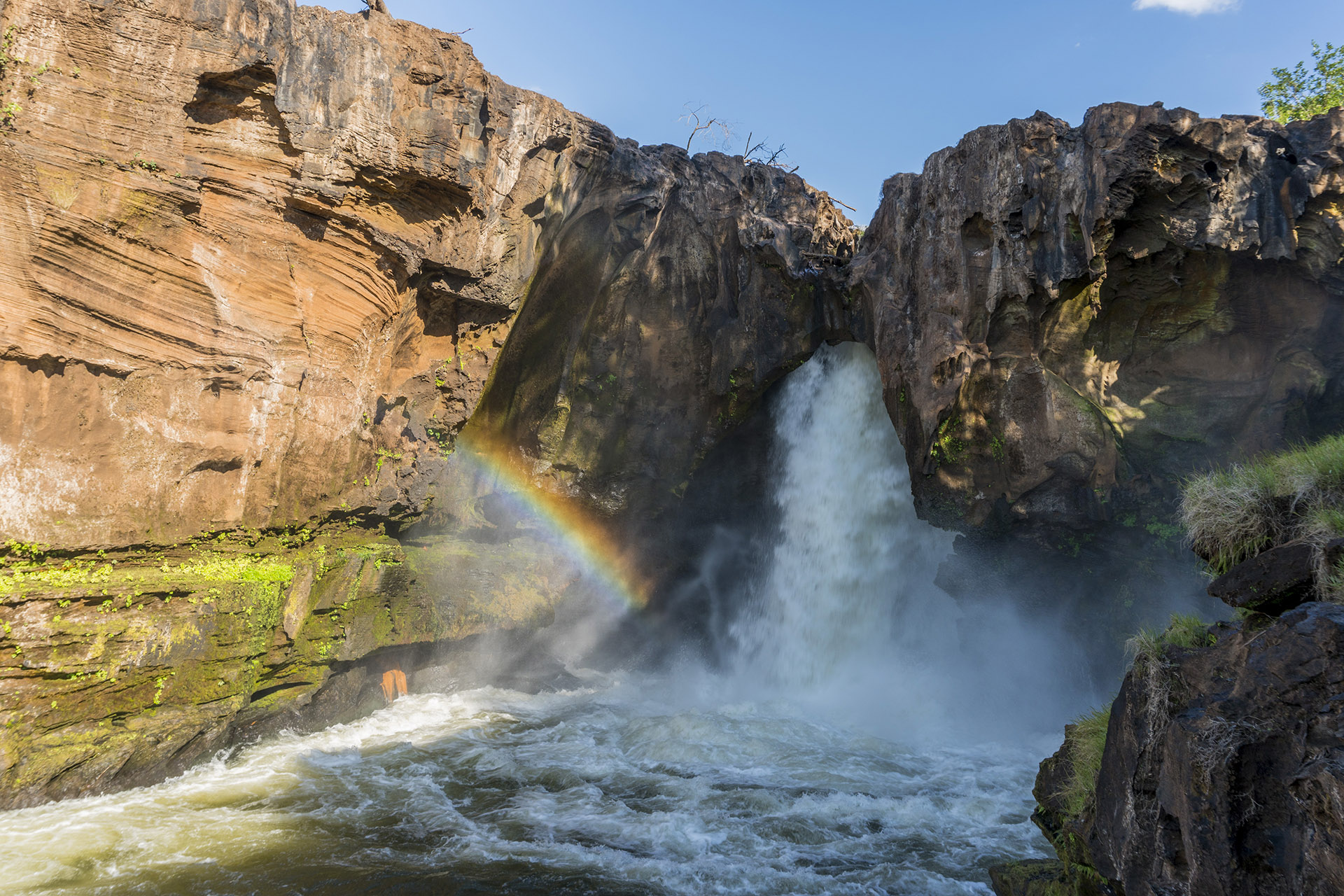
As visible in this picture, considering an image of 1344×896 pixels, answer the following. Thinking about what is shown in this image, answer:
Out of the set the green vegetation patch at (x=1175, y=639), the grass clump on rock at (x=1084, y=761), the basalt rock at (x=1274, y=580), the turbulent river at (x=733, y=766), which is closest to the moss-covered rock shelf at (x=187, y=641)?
the turbulent river at (x=733, y=766)

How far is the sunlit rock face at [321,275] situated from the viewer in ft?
28.5

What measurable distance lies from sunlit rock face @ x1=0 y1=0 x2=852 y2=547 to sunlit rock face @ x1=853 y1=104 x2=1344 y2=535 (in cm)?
373

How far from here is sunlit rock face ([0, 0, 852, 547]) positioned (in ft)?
28.5

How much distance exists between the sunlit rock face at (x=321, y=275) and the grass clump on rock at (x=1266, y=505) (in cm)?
1059

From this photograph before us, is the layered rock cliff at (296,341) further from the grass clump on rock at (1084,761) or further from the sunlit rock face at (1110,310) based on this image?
the grass clump on rock at (1084,761)

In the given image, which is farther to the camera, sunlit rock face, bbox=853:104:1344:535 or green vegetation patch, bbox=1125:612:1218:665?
sunlit rock face, bbox=853:104:1344:535

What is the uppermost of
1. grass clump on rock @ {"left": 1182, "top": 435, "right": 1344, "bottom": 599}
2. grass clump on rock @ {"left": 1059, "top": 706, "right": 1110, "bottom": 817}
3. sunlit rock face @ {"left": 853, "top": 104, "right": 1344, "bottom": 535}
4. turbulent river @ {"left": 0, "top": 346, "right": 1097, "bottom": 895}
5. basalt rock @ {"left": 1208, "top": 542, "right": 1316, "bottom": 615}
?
sunlit rock face @ {"left": 853, "top": 104, "right": 1344, "bottom": 535}

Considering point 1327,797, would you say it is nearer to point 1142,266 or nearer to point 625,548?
point 1142,266

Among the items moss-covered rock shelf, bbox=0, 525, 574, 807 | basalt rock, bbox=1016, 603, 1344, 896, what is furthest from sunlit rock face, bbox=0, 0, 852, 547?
basalt rock, bbox=1016, 603, 1344, 896

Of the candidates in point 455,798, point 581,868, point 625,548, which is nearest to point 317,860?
point 455,798

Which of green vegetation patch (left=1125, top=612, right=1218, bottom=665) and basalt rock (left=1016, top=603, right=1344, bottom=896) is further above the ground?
green vegetation patch (left=1125, top=612, right=1218, bottom=665)

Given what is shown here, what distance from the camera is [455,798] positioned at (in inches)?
341

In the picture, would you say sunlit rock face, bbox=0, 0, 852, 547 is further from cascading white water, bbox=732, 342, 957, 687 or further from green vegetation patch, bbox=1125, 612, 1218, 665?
green vegetation patch, bbox=1125, 612, 1218, 665

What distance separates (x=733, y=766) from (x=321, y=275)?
31.6 feet
